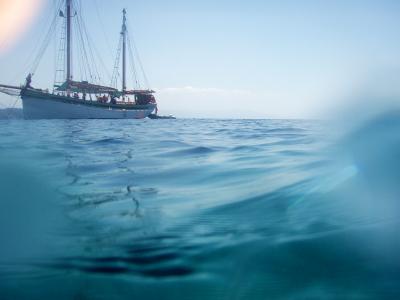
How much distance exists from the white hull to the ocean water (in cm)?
4017

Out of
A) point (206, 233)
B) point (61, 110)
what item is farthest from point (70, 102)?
point (206, 233)

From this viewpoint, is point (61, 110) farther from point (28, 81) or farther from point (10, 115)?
point (10, 115)

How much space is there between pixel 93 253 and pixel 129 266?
0.33m

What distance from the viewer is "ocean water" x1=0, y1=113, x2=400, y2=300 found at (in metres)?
1.83

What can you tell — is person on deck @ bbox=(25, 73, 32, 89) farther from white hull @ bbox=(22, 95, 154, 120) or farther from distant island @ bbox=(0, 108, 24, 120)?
distant island @ bbox=(0, 108, 24, 120)

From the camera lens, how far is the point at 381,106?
8.72 meters

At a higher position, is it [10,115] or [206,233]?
[206,233]

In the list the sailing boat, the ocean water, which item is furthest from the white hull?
the ocean water

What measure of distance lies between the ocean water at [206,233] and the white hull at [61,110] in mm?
40169

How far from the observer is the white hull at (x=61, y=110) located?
133 feet

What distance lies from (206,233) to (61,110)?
43.9m

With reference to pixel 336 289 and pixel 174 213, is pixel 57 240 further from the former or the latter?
pixel 336 289

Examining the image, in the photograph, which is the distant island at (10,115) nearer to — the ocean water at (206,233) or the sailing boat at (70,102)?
the sailing boat at (70,102)

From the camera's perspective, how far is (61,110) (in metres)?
42.1
